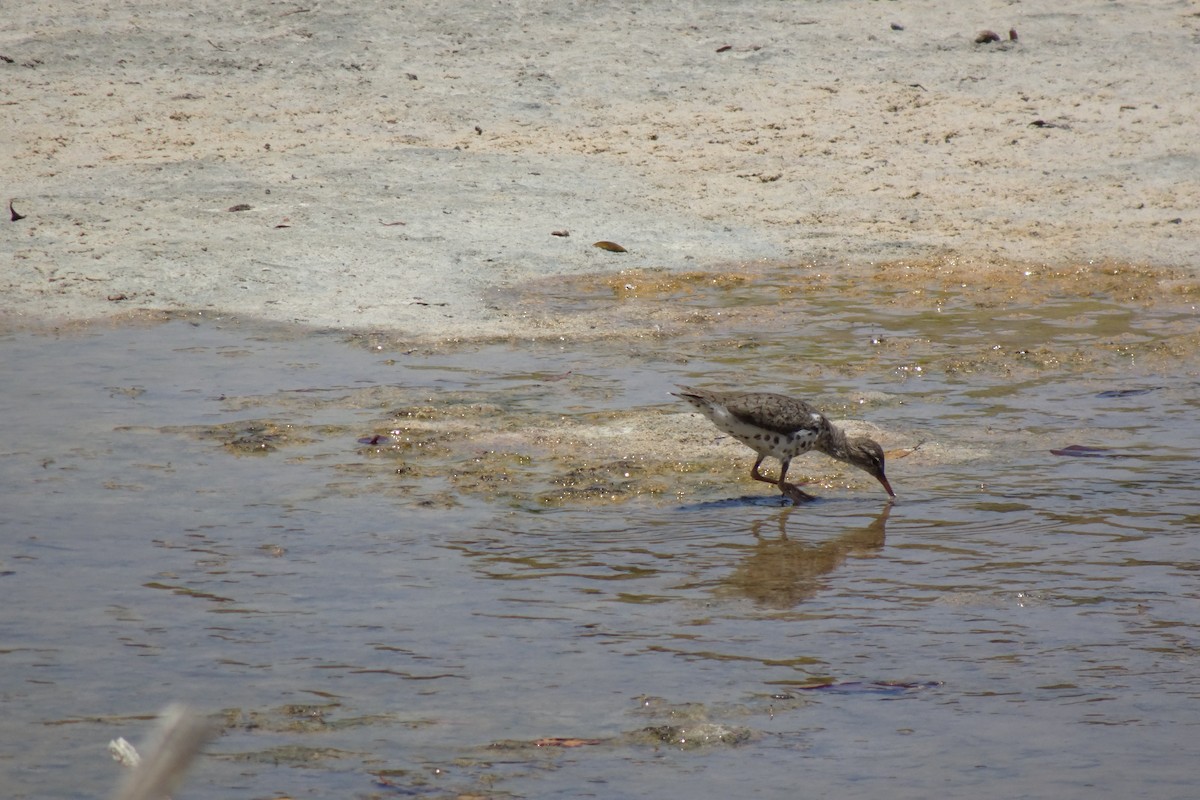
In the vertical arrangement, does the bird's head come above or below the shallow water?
above

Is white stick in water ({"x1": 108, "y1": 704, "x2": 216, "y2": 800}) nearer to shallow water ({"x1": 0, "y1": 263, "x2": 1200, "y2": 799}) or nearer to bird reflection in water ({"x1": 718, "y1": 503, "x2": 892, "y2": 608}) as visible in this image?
shallow water ({"x1": 0, "y1": 263, "x2": 1200, "y2": 799})

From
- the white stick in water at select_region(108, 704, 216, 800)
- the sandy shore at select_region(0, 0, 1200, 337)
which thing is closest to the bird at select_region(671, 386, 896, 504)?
the sandy shore at select_region(0, 0, 1200, 337)

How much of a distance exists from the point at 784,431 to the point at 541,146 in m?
6.59

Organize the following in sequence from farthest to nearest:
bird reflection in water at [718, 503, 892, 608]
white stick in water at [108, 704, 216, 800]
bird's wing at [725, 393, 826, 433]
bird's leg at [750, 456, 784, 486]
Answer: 1. bird's leg at [750, 456, 784, 486]
2. bird's wing at [725, 393, 826, 433]
3. bird reflection in water at [718, 503, 892, 608]
4. white stick in water at [108, 704, 216, 800]

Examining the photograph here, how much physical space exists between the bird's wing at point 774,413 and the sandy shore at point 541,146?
2906mm

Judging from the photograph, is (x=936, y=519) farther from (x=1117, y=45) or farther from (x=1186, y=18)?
(x=1186, y=18)

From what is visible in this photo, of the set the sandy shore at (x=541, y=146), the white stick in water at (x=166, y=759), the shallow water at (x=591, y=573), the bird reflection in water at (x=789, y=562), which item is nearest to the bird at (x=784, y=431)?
the shallow water at (x=591, y=573)

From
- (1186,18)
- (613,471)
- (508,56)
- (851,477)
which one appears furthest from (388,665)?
(1186,18)

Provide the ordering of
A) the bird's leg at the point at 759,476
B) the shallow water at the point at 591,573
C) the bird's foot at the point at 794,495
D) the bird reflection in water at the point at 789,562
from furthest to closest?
the bird's leg at the point at 759,476 → the bird's foot at the point at 794,495 → the bird reflection in water at the point at 789,562 → the shallow water at the point at 591,573

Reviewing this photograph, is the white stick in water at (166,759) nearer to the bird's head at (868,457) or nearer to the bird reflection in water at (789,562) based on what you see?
the bird reflection in water at (789,562)

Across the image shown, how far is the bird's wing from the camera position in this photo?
723 cm

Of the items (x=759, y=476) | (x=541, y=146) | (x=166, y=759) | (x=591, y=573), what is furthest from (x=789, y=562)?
(x=541, y=146)

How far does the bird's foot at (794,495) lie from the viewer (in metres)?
7.41

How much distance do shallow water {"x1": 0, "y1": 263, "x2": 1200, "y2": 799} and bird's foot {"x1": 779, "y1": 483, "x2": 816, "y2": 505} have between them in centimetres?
8
